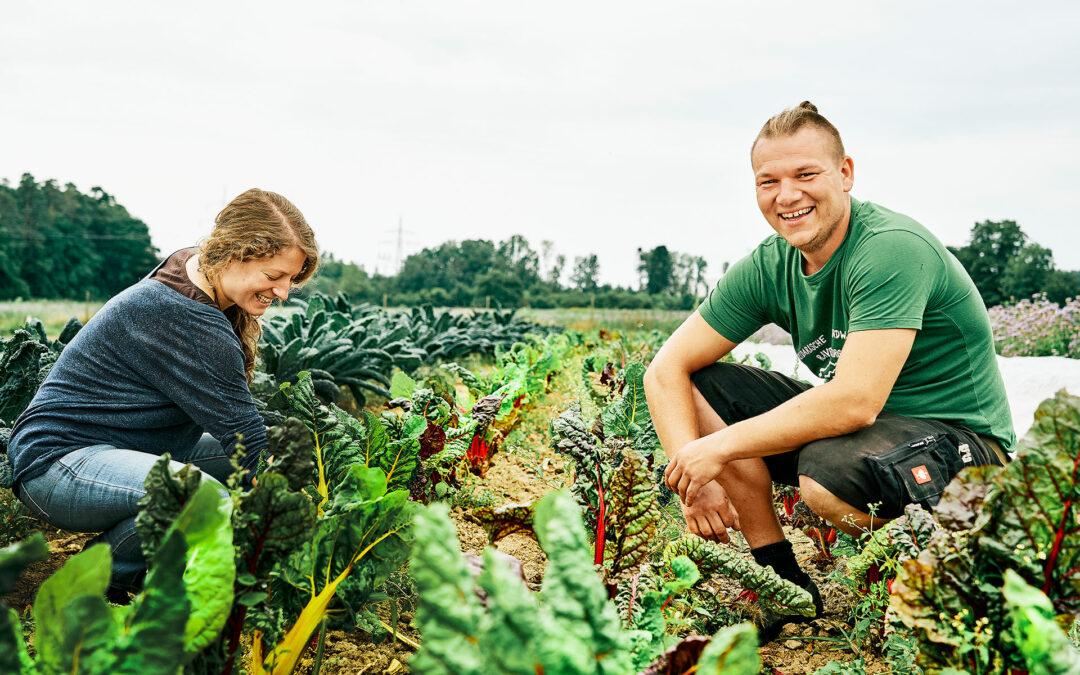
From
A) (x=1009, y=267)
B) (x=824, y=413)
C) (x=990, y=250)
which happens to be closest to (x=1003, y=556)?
(x=824, y=413)

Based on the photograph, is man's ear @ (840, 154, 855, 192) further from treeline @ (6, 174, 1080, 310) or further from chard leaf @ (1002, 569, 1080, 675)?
treeline @ (6, 174, 1080, 310)

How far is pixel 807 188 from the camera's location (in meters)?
2.38

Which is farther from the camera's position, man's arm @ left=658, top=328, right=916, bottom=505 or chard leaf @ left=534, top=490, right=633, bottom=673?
man's arm @ left=658, top=328, right=916, bottom=505

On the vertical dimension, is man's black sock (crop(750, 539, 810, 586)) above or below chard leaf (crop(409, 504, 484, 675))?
below

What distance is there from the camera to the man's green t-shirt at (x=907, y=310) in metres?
2.20

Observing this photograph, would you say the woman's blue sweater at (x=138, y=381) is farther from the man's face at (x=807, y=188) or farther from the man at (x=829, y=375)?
the man's face at (x=807, y=188)

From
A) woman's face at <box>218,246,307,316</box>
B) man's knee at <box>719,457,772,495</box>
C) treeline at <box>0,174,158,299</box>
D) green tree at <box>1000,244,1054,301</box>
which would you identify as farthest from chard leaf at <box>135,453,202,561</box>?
treeline at <box>0,174,158,299</box>

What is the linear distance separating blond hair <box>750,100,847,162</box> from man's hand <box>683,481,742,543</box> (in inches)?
44.1

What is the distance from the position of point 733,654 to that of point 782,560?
5.11 feet

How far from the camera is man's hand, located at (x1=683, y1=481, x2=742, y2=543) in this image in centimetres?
241

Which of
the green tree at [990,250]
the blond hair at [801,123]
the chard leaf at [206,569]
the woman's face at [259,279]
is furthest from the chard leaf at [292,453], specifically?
the green tree at [990,250]

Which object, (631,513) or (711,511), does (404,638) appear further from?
(711,511)

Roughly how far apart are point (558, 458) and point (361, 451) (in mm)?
2530

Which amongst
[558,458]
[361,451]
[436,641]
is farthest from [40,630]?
[558,458]
